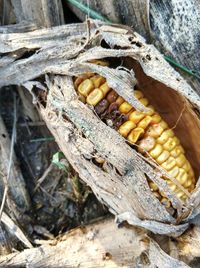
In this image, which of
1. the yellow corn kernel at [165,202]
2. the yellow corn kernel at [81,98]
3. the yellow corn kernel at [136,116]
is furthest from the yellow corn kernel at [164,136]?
the yellow corn kernel at [81,98]

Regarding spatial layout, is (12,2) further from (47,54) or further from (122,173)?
(122,173)

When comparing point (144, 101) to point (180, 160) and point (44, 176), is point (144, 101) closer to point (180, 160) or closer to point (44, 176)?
point (180, 160)

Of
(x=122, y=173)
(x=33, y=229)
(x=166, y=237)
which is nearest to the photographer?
(x=122, y=173)

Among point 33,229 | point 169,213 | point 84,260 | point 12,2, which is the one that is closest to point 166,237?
point 169,213

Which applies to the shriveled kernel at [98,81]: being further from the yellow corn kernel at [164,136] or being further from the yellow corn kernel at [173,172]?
the yellow corn kernel at [173,172]

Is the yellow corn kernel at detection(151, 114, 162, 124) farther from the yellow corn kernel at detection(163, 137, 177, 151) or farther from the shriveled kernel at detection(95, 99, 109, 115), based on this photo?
the shriveled kernel at detection(95, 99, 109, 115)

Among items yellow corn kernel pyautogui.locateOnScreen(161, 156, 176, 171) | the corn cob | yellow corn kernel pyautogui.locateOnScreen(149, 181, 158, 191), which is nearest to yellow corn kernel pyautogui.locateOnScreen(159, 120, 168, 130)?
the corn cob

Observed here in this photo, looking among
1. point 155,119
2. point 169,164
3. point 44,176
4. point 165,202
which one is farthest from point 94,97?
point 44,176
